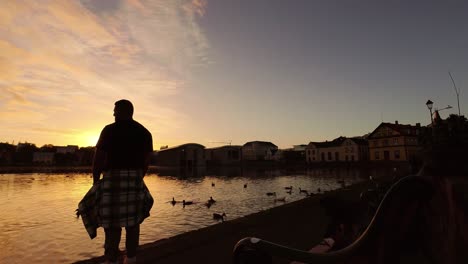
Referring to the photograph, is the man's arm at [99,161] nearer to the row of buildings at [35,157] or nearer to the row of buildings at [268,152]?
the row of buildings at [268,152]

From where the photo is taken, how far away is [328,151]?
101438 mm

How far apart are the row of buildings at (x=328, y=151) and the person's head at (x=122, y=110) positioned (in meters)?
66.5

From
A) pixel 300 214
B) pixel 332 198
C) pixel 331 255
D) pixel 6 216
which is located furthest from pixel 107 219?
pixel 6 216

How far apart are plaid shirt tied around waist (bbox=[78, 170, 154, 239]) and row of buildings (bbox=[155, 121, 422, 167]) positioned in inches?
2621

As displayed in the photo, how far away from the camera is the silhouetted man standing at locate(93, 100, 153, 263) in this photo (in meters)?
3.56

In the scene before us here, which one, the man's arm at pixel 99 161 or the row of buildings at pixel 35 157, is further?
the row of buildings at pixel 35 157

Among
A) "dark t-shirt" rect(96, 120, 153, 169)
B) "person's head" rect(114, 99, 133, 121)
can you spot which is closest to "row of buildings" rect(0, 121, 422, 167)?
"dark t-shirt" rect(96, 120, 153, 169)

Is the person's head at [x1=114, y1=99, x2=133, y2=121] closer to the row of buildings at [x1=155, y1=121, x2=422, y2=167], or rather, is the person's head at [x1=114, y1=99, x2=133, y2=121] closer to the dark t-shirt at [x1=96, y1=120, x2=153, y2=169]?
the dark t-shirt at [x1=96, y1=120, x2=153, y2=169]

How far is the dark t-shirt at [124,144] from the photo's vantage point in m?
3.69

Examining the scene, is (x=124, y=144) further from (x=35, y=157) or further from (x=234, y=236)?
(x=35, y=157)

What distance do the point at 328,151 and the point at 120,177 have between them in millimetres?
103982

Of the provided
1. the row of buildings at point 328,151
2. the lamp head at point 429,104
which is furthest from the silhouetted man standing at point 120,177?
the row of buildings at point 328,151

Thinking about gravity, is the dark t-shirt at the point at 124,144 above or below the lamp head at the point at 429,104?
below

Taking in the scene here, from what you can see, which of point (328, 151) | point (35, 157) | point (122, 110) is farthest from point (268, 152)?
point (122, 110)
